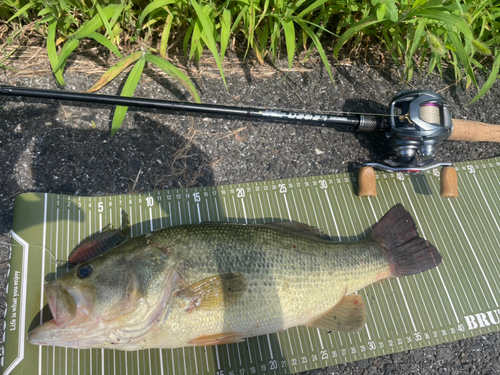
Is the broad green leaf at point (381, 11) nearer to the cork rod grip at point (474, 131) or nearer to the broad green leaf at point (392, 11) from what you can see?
the broad green leaf at point (392, 11)

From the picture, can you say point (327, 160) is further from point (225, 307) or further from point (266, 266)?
point (225, 307)

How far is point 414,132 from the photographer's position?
2.63 metres

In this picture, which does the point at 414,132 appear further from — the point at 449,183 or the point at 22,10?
the point at 22,10

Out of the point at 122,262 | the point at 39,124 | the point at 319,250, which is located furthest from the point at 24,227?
the point at 319,250

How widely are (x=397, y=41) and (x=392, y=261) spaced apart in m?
2.14

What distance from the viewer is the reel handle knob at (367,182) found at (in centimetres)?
287

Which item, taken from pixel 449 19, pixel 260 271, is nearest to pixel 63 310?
pixel 260 271

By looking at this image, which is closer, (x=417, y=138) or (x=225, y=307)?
(x=225, y=307)

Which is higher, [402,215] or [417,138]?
[417,138]

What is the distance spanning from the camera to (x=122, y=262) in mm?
1899

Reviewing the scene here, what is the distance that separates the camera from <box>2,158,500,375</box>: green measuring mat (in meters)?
2.28

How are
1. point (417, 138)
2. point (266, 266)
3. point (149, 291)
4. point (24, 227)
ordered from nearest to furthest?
point (149, 291)
point (266, 266)
point (24, 227)
point (417, 138)

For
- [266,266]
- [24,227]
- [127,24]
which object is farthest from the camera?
[127,24]

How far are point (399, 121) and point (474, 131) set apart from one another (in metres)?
0.98
